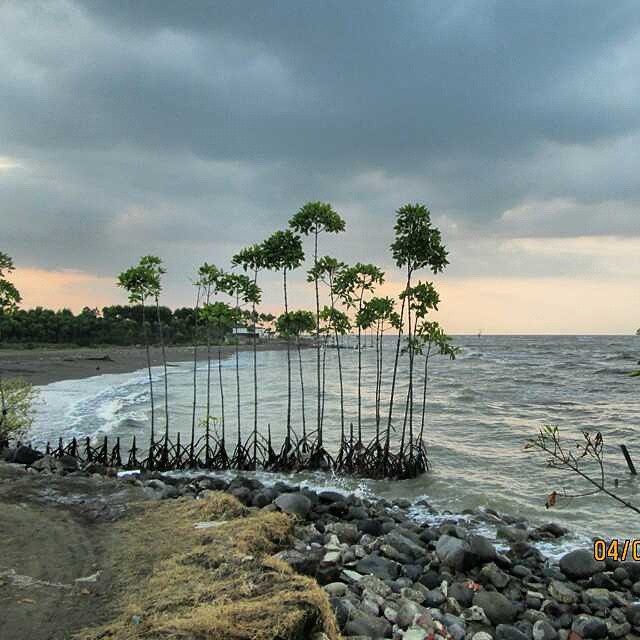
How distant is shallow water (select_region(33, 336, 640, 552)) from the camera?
493 inches

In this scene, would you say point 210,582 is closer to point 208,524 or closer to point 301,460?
point 208,524

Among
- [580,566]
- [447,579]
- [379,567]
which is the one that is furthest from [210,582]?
[580,566]

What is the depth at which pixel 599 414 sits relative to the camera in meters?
24.9

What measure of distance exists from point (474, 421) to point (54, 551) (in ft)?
62.2

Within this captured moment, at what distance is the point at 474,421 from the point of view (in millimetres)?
23703

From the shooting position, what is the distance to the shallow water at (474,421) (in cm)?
1253

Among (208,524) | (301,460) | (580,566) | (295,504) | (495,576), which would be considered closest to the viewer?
(495,576)

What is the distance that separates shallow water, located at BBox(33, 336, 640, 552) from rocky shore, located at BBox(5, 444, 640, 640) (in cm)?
165

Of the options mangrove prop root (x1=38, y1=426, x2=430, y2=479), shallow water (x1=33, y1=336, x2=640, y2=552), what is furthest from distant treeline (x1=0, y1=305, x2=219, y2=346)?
mangrove prop root (x1=38, y1=426, x2=430, y2=479)

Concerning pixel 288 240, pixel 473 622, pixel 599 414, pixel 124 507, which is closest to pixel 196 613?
pixel 473 622
